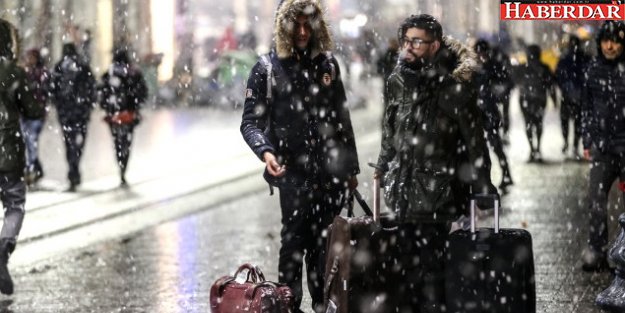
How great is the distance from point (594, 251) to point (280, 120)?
3.18 m

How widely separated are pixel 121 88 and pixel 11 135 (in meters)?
8.03

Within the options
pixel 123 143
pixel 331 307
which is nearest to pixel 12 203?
pixel 331 307

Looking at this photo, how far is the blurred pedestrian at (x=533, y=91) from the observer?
20.6m

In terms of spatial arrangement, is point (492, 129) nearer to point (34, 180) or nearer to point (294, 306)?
point (34, 180)

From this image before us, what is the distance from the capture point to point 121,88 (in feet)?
59.2

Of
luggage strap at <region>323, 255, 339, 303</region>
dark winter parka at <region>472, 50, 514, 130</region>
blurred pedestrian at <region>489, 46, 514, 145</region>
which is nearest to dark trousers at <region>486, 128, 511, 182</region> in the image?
dark winter parka at <region>472, 50, 514, 130</region>

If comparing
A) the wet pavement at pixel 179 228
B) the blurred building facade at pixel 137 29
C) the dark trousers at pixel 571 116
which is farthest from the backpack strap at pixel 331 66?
the blurred building facade at pixel 137 29

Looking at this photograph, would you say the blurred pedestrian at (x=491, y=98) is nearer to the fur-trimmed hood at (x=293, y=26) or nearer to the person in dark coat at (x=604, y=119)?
the person in dark coat at (x=604, y=119)

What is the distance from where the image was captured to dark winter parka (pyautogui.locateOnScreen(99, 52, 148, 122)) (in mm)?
18016

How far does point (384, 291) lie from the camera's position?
7742 mm

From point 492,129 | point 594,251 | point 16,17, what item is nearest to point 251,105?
point 594,251

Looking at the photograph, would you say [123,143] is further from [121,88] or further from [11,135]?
[11,135]

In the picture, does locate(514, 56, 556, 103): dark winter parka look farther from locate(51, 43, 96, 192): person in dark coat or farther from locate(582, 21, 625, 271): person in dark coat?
locate(582, 21, 625, 271): person in dark coat

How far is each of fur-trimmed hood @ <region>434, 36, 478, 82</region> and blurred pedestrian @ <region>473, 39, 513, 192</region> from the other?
7.55 m
